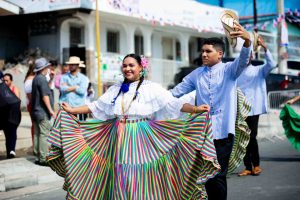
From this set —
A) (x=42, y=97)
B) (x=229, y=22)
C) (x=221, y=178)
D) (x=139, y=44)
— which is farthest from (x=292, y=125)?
(x=139, y=44)

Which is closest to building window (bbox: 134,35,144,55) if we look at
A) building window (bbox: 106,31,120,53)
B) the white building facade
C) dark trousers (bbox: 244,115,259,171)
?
the white building facade

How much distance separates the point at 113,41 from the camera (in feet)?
74.9

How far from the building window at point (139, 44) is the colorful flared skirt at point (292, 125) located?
650 inches

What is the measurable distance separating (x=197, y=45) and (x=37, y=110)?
840 inches

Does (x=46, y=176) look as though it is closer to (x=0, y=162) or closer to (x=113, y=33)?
(x=0, y=162)

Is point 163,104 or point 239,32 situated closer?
point 239,32

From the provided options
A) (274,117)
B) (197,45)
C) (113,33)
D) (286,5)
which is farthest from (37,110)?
(286,5)

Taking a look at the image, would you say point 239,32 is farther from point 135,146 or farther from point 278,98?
point 278,98

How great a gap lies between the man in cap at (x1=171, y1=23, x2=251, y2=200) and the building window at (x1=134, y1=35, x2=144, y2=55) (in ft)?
64.4

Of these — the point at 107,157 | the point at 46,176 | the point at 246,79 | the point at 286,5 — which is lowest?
the point at 46,176

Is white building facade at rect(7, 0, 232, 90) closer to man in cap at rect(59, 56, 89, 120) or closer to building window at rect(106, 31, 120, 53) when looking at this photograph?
building window at rect(106, 31, 120, 53)

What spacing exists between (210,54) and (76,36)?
16.0 m

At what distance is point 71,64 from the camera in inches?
358

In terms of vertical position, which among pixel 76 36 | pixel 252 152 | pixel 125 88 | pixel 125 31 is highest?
pixel 125 31
